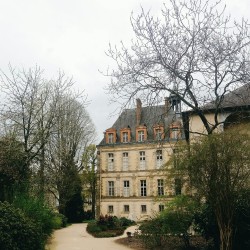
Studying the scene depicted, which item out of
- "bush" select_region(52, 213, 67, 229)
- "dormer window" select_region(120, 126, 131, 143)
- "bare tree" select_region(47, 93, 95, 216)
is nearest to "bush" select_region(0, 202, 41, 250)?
"bush" select_region(52, 213, 67, 229)

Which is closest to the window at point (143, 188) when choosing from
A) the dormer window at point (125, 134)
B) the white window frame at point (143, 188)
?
the white window frame at point (143, 188)

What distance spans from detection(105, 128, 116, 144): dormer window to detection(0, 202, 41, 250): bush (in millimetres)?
30254

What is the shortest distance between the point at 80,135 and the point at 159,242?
869 inches

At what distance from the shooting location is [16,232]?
10.1 meters

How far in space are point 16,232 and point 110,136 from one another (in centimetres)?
3163

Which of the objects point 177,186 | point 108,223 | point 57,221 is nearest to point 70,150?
point 108,223

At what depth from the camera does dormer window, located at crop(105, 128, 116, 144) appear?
41.4m

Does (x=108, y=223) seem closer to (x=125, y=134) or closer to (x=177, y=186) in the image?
(x=177, y=186)

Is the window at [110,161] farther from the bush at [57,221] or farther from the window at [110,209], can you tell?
the bush at [57,221]

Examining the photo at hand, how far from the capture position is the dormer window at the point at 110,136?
41.4m

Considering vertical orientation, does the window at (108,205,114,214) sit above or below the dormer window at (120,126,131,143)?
below

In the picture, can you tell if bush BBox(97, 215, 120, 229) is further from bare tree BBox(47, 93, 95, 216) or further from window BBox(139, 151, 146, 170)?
window BBox(139, 151, 146, 170)

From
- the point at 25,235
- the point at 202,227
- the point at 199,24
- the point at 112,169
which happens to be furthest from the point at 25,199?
the point at 112,169

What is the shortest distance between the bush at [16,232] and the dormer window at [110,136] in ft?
99.3
